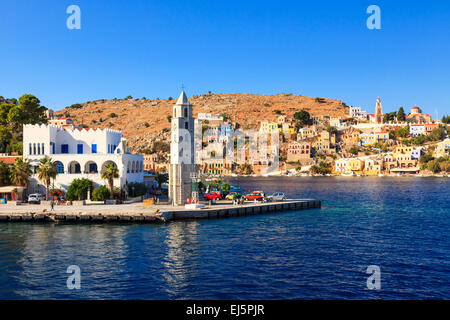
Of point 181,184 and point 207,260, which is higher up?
point 181,184

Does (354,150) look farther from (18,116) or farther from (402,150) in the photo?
(18,116)

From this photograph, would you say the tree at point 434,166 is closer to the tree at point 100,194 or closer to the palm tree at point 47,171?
the tree at point 100,194

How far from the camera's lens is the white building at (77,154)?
52594 mm

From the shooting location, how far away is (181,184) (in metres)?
47.1

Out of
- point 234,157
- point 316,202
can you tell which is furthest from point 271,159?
point 316,202

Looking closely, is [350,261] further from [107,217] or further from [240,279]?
[107,217]

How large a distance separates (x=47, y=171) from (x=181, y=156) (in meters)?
16.1

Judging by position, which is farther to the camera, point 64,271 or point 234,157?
point 234,157

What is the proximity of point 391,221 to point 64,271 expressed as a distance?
35.8m

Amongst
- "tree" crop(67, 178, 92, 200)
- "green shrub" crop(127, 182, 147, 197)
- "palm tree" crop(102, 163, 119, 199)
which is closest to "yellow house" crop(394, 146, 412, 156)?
"green shrub" crop(127, 182, 147, 197)

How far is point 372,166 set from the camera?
17688 centimetres

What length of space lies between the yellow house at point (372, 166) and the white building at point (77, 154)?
451 feet

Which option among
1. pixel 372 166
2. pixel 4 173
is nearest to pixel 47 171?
pixel 4 173

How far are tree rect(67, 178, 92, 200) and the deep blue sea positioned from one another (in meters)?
9.34
